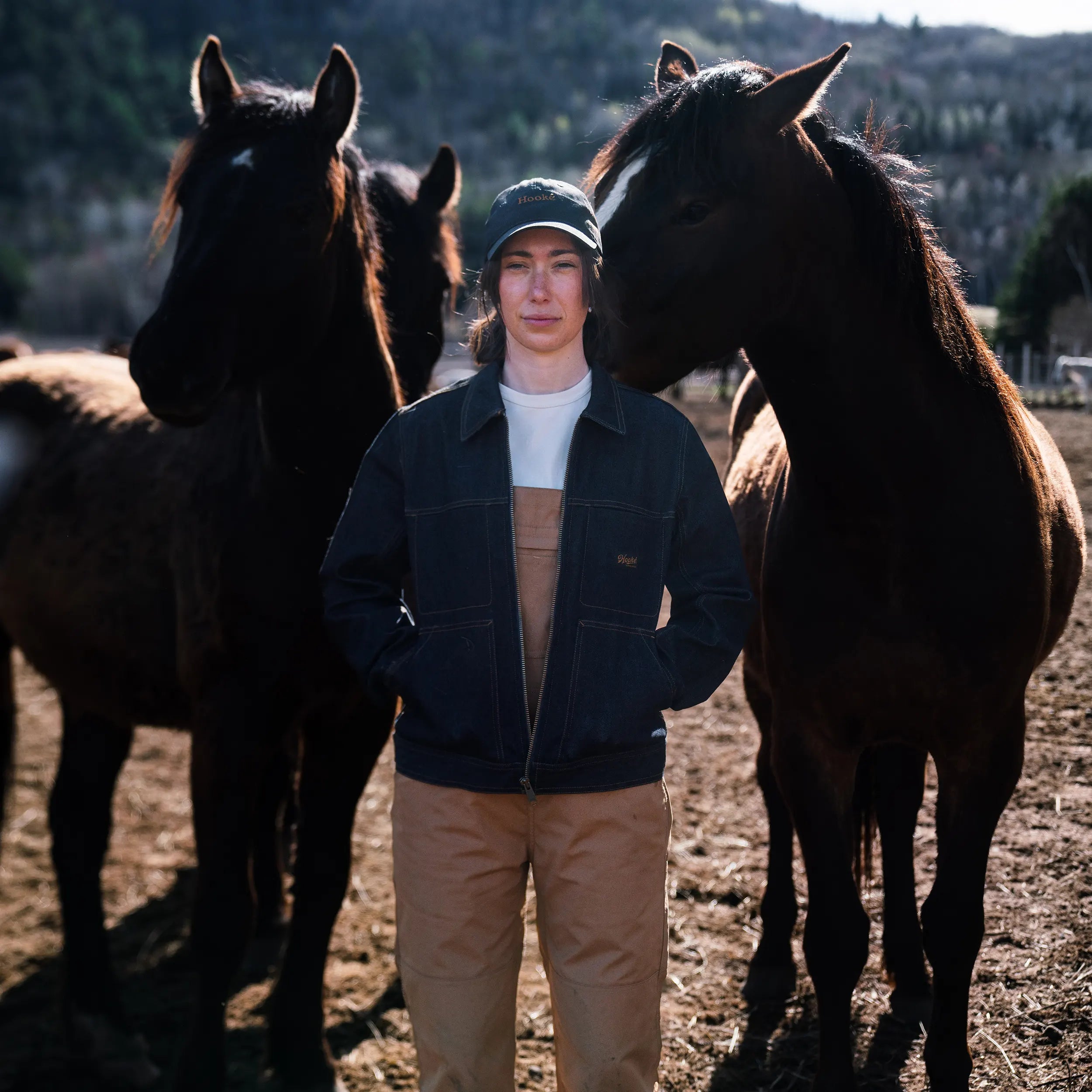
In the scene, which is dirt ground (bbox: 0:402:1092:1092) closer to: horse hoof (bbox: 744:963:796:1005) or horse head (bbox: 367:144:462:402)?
horse hoof (bbox: 744:963:796:1005)

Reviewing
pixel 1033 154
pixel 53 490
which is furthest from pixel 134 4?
pixel 53 490

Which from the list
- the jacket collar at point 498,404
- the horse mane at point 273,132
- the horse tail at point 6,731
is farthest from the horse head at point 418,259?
the horse tail at point 6,731

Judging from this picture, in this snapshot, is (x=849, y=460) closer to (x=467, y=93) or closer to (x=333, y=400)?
(x=333, y=400)

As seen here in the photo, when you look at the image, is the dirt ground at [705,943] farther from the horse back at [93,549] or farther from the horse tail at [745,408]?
the horse tail at [745,408]

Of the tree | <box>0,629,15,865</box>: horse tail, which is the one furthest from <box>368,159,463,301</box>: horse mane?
the tree

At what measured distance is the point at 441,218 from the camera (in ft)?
12.6

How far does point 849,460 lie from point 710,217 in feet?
2.11

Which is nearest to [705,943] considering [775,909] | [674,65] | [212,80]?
[775,909]

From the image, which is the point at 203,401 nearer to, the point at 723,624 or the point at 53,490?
the point at 723,624

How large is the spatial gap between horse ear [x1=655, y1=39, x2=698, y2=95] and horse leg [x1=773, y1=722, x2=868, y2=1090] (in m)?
1.74

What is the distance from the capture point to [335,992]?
3426mm

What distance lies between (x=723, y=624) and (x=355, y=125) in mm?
1852

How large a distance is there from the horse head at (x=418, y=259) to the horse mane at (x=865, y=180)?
1.32m

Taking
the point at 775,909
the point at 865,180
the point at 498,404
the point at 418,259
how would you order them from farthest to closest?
the point at 418,259 < the point at 775,909 < the point at 865,180 < the point at 498,404
